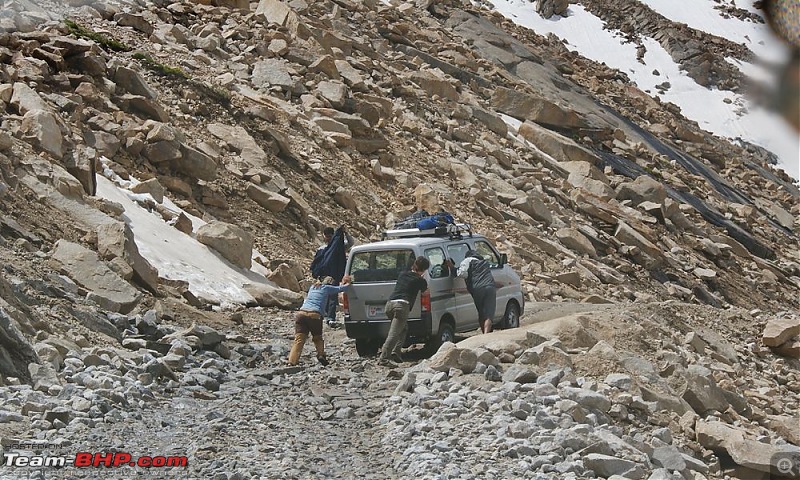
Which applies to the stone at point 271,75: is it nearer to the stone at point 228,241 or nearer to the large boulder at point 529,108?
the stone at point 228,241

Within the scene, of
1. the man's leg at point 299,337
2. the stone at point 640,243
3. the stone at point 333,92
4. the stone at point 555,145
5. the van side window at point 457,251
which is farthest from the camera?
the stone at point 555,145

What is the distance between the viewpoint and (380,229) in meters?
23.0

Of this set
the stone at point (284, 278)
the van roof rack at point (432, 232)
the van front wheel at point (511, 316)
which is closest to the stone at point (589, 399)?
the van roof rack at point (432, 232)

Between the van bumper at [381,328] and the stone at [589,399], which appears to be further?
the van bumper at [381,328]

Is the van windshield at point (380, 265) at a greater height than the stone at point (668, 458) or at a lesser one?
lesser

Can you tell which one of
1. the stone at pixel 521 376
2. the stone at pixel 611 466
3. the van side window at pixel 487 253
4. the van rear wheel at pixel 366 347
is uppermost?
the stone at pixel 611 466

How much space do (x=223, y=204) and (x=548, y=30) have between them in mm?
47131

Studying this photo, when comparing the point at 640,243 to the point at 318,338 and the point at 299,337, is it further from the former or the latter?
the point at 299,337

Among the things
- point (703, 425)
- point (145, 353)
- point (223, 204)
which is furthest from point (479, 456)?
point (223, 204)

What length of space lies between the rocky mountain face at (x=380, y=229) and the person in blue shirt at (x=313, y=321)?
398 millimetres

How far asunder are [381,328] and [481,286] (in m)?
1.47

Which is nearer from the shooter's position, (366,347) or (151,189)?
(366,347)

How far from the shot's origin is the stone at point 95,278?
12433mm

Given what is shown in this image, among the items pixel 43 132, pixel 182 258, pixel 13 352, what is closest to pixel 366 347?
pixel 182 258
